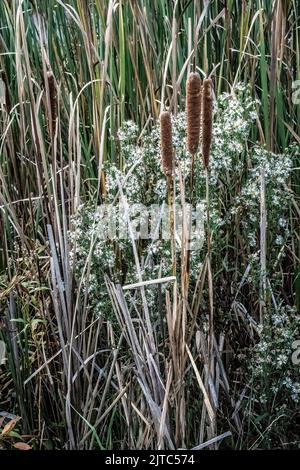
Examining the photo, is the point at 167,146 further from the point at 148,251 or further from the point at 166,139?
the point at 148,251

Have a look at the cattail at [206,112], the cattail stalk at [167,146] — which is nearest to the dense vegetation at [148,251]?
the cattail stalk at [167,146]

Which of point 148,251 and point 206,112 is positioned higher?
point 206,112

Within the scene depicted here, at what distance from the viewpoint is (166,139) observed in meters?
1.97

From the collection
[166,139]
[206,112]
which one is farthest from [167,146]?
[206,112]

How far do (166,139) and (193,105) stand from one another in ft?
0.34

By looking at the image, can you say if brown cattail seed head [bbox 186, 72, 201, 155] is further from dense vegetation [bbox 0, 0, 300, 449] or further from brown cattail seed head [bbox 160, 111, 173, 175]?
dense vegetation [bbox 0, 0, 300, 449]

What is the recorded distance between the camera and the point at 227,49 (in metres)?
2.61

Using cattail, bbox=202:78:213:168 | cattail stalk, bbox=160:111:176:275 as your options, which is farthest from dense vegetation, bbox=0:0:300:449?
cattail, bbox=202:78:213:168

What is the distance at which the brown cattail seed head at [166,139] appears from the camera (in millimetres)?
1962

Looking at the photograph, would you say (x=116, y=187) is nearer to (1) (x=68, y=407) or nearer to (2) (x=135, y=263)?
(2) (x=135, y=263)

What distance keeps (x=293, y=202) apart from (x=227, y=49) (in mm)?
545

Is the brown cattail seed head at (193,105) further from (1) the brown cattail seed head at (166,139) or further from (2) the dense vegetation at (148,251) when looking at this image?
(2) the dense vegetation at (148,251)

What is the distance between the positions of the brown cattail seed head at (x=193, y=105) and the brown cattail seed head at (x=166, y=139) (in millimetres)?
46

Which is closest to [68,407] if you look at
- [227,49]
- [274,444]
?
[274,444]
